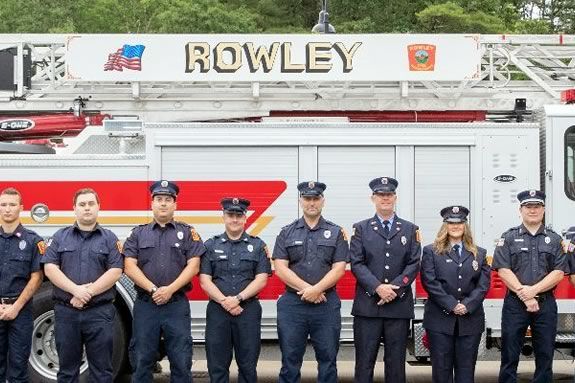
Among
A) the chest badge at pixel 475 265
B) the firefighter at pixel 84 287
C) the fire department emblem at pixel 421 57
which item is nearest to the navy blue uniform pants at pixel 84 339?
the firefighter at pixel 84 287

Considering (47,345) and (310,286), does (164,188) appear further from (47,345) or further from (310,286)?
(47,345)

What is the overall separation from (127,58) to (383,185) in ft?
9.12

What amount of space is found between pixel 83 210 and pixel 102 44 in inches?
85.3

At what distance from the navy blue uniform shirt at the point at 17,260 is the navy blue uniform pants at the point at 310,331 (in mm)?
1977

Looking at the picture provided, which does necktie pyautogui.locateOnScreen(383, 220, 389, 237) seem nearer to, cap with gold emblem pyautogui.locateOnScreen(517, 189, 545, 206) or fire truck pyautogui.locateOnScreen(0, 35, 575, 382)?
fire truck pyautogui.locateOnScreen(0, 35, 575, 382)

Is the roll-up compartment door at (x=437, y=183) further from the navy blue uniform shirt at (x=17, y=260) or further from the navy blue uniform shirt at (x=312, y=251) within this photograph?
the navy blue uniform shirt at (x=17, y=260)

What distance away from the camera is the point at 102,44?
8578mm

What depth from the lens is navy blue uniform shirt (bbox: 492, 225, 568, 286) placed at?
7.39 meters

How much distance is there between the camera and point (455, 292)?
7242 mm

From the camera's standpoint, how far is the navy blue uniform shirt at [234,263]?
725cm

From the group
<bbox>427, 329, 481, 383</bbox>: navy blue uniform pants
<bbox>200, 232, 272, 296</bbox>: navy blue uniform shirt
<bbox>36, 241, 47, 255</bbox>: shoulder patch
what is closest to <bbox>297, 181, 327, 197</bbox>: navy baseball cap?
<bbox>200, 232, 272, 296</bbox>: navy blue uniform shirt

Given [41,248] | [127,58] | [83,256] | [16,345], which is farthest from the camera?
[127,58]

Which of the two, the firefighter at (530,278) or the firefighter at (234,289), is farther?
the firefighter at (530,278)

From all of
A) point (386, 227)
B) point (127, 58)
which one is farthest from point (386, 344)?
point (127, 58)
